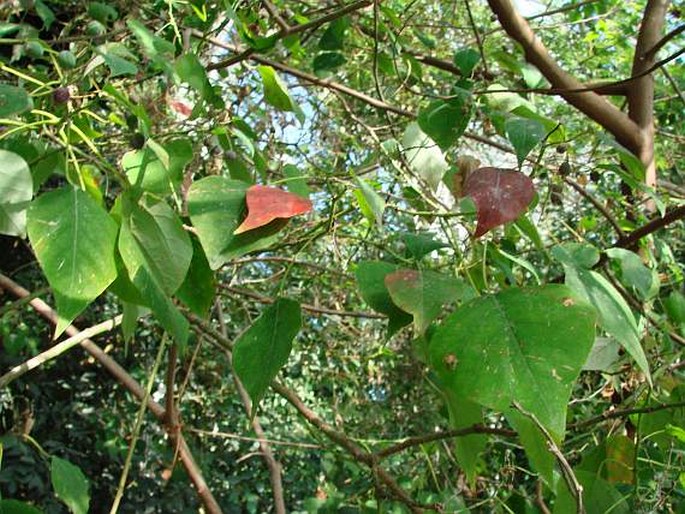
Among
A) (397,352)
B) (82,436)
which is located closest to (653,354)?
(397,352)

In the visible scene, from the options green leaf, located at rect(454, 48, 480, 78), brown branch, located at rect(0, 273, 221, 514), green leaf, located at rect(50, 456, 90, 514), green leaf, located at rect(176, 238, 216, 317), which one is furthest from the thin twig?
brown branch, located at rect(0, 273, 221, 514)

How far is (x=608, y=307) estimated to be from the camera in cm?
57

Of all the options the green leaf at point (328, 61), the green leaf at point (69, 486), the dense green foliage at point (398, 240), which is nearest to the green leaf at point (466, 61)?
the dense green foliage at point (398, 240)

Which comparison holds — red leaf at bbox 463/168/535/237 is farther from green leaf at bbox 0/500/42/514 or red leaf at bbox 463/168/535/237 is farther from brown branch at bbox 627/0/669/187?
brown branch at bbox 627/0/669/187

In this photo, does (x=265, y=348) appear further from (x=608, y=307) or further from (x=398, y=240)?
(x=398, y=240)

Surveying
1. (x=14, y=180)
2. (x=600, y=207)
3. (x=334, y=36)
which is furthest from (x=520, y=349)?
(x=334, y=36)

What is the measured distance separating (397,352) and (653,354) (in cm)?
165

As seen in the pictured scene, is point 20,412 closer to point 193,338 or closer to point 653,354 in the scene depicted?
point 193,338

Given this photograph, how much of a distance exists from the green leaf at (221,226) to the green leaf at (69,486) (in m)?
0.41

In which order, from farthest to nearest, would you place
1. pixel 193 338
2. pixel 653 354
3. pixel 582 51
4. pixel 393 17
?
pixel 582 51 → pixel 193 338 → pixel 393 17 → pixel 653 354

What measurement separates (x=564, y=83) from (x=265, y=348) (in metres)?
0.99

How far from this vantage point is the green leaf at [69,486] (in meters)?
0.80

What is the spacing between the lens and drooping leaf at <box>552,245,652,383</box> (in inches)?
21.6

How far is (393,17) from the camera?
52.5 inches
